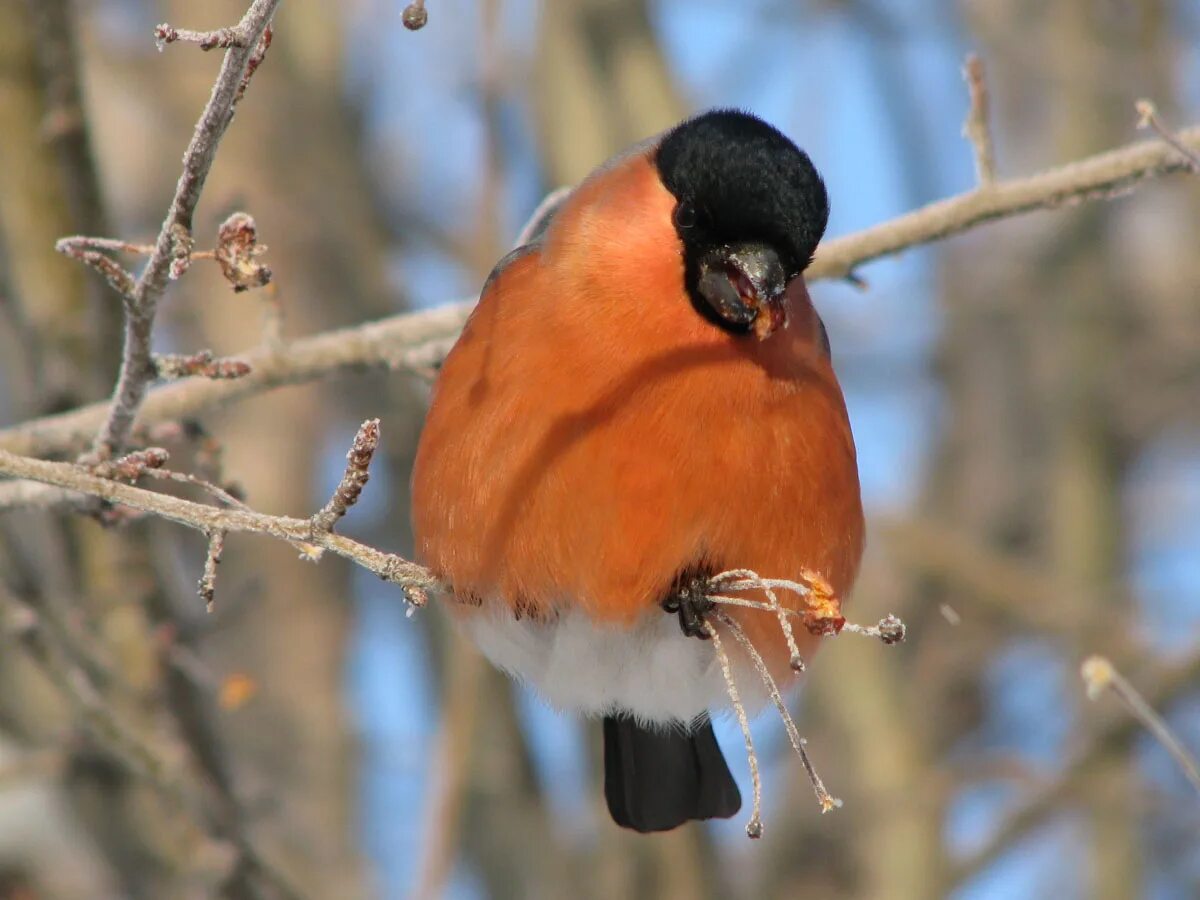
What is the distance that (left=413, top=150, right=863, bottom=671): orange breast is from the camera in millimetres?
2783

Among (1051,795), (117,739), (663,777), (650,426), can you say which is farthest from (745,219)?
(1051,795)

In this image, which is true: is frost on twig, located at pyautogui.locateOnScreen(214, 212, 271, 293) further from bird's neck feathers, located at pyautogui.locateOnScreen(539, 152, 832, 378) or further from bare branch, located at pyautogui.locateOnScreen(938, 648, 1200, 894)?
bare branch, located at pyautogui.locateOnScreen(938, 648, 1200, 894)

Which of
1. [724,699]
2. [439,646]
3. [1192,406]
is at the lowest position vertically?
[724,699]

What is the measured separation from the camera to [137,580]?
11.9 feet

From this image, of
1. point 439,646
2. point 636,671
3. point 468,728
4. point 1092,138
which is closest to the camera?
point 636,671

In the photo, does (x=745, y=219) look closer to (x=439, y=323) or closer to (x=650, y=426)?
(x=650, y=426)

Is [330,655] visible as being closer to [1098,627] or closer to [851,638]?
[851,638]

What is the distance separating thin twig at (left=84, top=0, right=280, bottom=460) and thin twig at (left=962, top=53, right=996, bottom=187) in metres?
1.61

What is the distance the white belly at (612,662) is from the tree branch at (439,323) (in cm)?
61

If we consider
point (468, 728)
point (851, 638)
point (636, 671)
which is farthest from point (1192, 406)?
point (636, 671)

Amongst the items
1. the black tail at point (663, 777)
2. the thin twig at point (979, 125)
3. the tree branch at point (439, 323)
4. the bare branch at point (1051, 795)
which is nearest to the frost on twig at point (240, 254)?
the tree branch at point (439, 323)

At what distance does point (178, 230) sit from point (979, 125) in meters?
1.74

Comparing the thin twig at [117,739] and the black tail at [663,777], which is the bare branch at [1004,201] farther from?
the thin twig at [117,739]

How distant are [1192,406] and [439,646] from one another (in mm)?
3001
